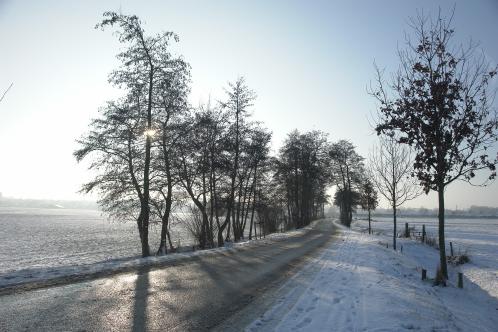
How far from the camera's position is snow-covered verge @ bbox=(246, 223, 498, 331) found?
23.0ft

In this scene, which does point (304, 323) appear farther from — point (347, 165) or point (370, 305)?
point (347, 165)

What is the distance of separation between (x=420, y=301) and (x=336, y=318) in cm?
295

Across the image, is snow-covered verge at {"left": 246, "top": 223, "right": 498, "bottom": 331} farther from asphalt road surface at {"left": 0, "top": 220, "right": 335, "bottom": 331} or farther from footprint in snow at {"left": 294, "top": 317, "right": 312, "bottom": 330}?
asphalt road surface at {"left": 0, "top": 220, "right": 335, "bottom": 331}

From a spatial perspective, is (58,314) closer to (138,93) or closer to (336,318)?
(336,318)


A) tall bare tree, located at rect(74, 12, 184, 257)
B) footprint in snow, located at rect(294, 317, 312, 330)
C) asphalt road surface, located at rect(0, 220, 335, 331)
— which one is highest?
tall bare tree, located at rect(74, 12, 184, 257)

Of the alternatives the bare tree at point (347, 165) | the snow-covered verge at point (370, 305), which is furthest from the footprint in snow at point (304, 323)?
the bare tree at point (347, 165)

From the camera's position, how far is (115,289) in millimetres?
8664

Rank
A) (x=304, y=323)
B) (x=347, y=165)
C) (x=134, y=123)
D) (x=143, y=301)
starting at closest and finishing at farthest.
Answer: (x=304, y=323), (x=143, y=301), (x=134, y=123), (x=347, y=165)

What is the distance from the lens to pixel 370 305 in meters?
8.28

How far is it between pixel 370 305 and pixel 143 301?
4831 millimetres

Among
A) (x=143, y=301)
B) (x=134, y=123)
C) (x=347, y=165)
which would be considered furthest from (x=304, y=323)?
(x=347, y=165)

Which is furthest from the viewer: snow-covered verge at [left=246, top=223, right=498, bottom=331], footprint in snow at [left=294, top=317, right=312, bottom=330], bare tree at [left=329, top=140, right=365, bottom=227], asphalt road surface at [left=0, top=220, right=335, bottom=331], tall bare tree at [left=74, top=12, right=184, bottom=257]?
bare tree at [left=329, top=140, right=365, bottom=227]

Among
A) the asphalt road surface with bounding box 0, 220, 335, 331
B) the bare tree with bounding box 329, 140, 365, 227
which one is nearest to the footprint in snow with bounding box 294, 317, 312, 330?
the asphalt road surface with bounding box 0, 220, 335, 331

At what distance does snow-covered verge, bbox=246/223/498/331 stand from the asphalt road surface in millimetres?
923
